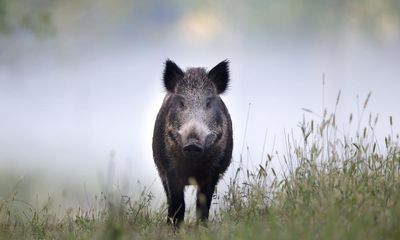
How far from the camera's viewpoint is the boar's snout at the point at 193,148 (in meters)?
7.43

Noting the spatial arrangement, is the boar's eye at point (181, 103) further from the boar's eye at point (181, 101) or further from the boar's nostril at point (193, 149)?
the boar's nostril at point (193, 149)

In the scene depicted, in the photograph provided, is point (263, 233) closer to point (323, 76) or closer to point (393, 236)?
point (393, 236)

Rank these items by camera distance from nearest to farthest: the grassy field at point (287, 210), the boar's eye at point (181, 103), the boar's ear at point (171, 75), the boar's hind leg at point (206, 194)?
the grassy field at point (287, 210) < the boar's hind leg at point (206, 194) < the boar's eye at point (181, 103) < the boar's ear at point (171, 75)

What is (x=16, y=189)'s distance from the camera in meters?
7.67

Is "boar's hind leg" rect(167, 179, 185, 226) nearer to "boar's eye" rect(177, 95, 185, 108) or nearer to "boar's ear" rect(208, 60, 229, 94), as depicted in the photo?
"boar's eye" rect(177, 95, 185, 108)

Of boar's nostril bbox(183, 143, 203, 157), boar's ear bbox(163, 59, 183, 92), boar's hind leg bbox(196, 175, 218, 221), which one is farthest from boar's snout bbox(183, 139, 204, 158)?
boar's ear bbox(163, 59, 183, 92)

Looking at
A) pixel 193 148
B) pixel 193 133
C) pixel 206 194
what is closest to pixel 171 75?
pixel 193 133

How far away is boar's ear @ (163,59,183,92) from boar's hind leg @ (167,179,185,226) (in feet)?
3.86

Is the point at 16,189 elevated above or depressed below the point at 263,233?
above

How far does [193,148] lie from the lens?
7.44m

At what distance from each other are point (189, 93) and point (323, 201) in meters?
3.06

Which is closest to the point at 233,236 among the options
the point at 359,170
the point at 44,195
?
the point at 359,170

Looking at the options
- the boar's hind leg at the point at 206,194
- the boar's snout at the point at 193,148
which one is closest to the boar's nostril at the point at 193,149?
the boar's snout at the point at 193,148

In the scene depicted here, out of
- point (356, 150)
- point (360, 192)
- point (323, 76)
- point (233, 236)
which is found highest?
point (323, 76)
